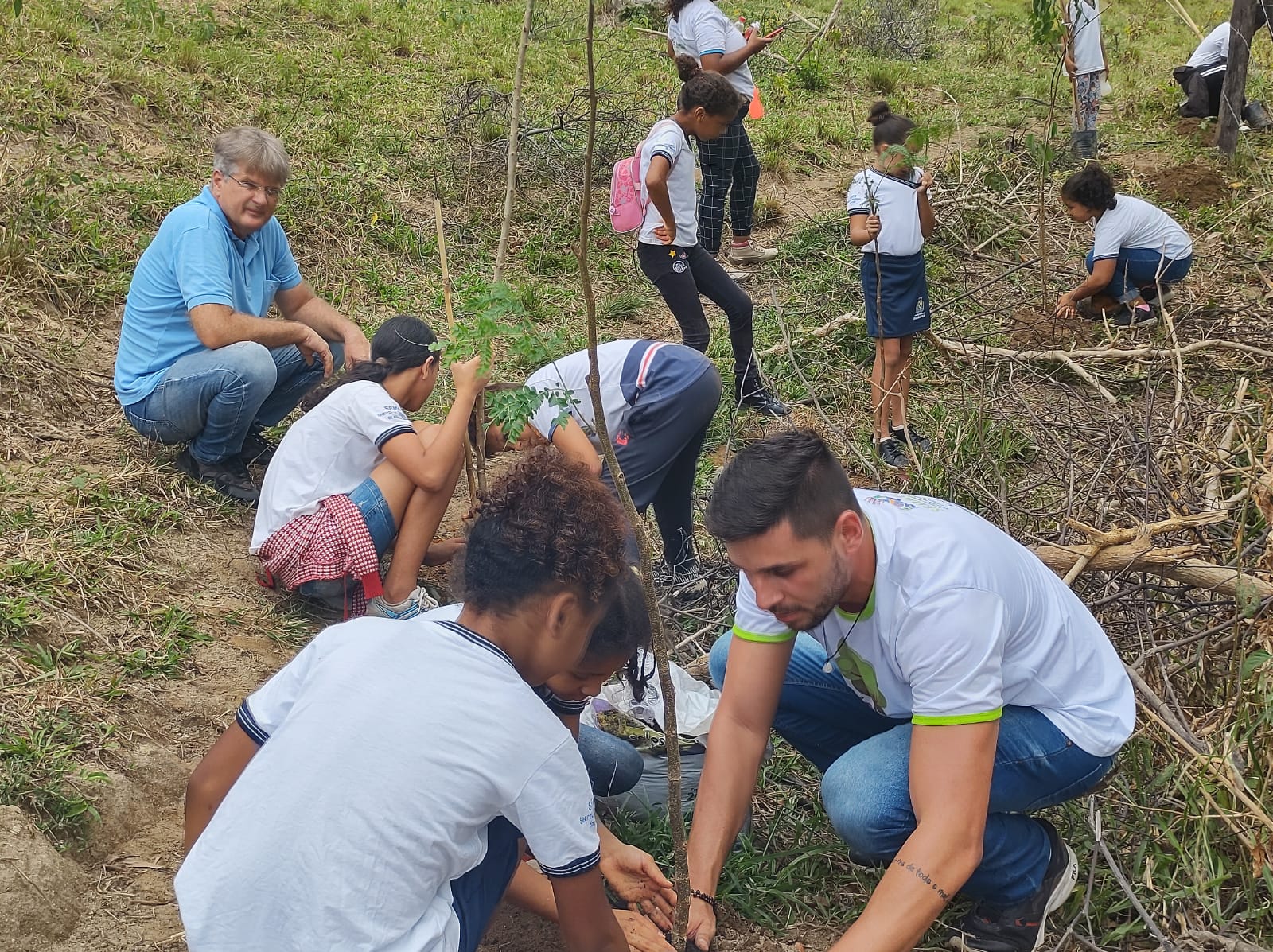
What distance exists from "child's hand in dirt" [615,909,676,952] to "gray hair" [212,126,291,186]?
8.23 ft

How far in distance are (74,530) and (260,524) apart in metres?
0.54

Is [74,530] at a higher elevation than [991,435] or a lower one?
higher

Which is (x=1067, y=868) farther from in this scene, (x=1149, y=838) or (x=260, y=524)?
(x=260, y=524)

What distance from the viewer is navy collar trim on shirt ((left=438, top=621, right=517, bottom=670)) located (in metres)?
1.65

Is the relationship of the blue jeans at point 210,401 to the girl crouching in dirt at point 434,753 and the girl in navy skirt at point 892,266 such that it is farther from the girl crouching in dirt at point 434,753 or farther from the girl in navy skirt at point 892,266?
the girl in navy skirt at point 892,266

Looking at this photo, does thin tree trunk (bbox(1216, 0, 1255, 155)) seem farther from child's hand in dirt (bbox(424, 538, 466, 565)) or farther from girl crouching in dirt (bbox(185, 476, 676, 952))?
girl crouching in dirt (bbox(185, 476, 676, 952))

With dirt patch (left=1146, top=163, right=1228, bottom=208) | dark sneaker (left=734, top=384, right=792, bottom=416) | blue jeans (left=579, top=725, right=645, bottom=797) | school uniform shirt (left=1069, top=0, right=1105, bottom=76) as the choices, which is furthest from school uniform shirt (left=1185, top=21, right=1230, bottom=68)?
blue jeans (left=579, top=725, right=645, bottom=797)

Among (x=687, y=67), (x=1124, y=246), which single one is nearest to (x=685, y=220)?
(x=687, y=67)

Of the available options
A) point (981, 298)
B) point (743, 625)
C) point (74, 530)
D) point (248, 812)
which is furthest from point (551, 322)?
point (248, 812)

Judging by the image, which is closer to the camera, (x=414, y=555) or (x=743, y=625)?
(x=743, y=625)

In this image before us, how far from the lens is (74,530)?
325cm

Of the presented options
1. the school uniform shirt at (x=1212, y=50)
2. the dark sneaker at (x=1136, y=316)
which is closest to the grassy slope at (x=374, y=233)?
the school uniform shirt at (x=1212, y=50)

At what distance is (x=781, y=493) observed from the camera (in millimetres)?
1854

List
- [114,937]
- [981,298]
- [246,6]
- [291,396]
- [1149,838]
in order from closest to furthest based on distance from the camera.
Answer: [114,937] < [1149,838] < [291,396] < [981,298] < [246,6]
